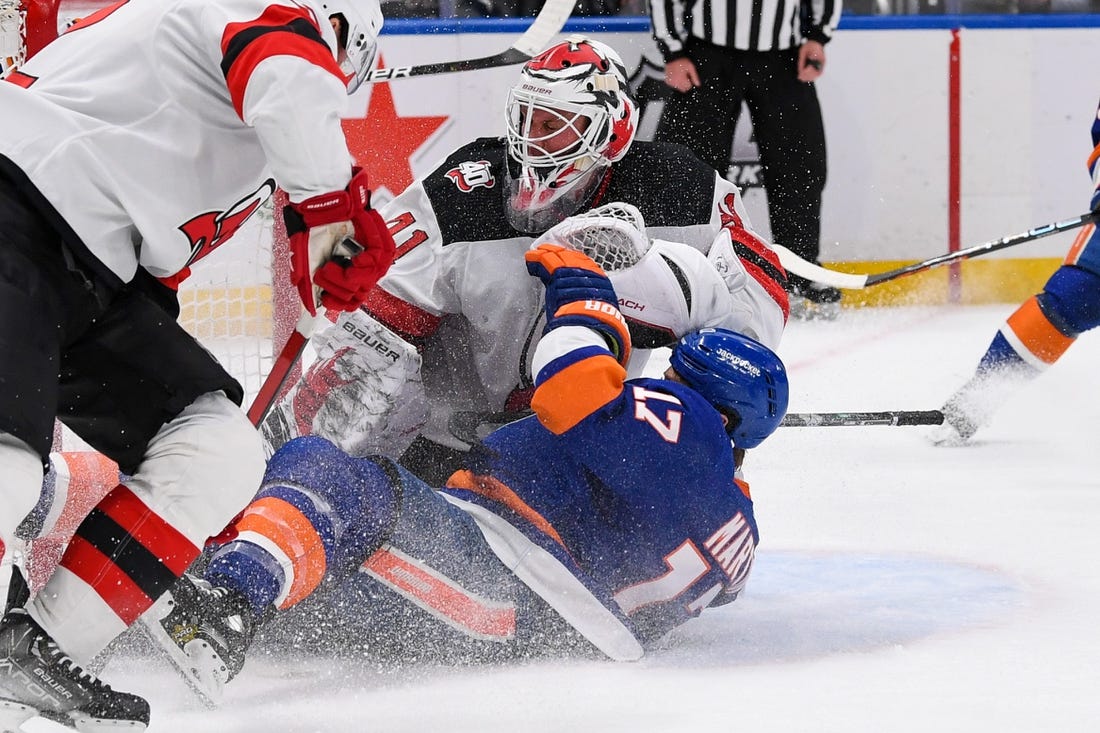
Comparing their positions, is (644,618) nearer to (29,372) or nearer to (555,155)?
(555,155)

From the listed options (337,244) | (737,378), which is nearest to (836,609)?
(737,378)

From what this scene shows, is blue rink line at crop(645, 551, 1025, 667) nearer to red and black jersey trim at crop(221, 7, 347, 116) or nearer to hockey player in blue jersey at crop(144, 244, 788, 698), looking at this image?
hockey player in blue jersey at crop(144, 244, 788, 698)

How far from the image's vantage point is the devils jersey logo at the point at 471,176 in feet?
8.82

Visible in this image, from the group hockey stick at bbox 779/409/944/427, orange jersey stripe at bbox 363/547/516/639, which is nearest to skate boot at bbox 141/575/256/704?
orange jersey stripe at bbox 363/547/516/639

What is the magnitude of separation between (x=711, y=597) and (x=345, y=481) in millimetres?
566

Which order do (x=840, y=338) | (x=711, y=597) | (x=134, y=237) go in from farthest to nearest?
(x=840, y=338)
(x=711, y=597)
(x=134, y=237)

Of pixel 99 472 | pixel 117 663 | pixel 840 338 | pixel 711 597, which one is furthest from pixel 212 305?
pixel 840 338

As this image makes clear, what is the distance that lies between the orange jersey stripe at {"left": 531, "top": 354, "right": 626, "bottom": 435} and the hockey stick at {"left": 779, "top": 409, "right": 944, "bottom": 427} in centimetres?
144

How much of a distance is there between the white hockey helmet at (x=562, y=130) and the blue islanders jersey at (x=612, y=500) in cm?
54

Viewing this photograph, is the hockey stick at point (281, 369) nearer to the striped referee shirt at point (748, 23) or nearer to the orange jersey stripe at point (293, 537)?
the orange jersey stripe at point (293, 537)

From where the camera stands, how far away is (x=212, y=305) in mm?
3111

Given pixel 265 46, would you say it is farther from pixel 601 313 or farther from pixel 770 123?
pixel 770 123

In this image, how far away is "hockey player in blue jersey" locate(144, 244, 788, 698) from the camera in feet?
6.73

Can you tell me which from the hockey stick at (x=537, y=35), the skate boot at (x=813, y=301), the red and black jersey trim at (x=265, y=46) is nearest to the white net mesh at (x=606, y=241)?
the red and black jersey trim at (x=265, y=46)
